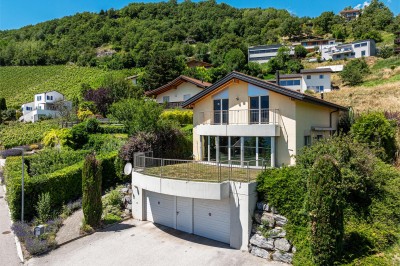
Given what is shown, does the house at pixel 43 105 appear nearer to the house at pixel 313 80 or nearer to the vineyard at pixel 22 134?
the vineyard at pixel 22 134

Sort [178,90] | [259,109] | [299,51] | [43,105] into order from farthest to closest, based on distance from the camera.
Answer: [299,51], [43,105], [178,90], [259,109]

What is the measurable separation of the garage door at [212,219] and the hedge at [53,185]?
8503 millimetres

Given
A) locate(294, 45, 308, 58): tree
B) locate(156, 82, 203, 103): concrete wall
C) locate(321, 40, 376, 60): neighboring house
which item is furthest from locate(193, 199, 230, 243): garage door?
locate(294, 45, 308, 58): tree

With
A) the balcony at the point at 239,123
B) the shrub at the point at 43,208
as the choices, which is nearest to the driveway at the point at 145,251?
the shrub at the point at 43,208

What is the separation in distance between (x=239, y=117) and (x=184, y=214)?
7987 mm

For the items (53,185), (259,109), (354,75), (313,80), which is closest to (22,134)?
(53,185)

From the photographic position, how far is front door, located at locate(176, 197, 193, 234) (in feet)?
52.1

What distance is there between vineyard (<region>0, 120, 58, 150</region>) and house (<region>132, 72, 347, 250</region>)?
99.2ft

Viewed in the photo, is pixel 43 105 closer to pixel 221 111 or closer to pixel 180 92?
pixel 180 92

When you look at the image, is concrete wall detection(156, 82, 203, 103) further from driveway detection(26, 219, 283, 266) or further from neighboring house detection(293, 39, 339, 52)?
neighboring house detection(293, 39, 339, 52)

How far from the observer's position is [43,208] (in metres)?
17.2

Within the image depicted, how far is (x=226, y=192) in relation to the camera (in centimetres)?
1385

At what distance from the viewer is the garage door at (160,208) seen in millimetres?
16812

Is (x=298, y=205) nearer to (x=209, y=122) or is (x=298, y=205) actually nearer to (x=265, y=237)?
(x=265, y=237)
